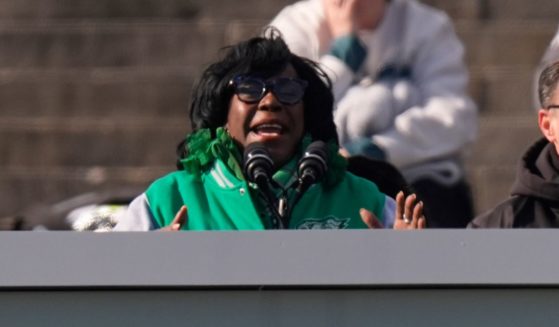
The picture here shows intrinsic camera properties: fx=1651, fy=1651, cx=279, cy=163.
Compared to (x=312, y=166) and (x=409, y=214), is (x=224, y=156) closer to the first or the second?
(x=312, y=166)

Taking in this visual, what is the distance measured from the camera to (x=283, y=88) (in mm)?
3793

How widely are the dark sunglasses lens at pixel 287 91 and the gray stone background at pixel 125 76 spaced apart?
4.68 meters

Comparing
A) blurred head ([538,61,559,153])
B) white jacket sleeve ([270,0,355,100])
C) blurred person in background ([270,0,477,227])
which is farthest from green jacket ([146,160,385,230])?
white jacket sleeve ([270,0,355,100])

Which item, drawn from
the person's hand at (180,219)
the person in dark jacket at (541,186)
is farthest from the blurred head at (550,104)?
the person's hand at (180,219)

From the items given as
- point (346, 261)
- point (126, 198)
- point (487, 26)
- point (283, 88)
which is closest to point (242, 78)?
point (283, 88)

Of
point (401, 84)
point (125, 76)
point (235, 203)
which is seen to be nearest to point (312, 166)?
point (235, 203)

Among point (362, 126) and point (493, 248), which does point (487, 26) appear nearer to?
point (362, 126)

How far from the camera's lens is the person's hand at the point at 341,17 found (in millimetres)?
7547

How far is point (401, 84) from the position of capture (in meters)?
7.59

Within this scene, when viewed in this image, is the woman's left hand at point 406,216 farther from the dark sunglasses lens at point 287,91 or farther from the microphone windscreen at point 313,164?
the dark sunglasses lens at point 287,91

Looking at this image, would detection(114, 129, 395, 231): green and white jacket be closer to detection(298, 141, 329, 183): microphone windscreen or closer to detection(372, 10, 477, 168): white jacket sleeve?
detection(298, 141, 329, 183): microphone windscreen

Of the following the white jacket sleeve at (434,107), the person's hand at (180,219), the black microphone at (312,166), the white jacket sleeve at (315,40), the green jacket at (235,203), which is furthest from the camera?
the white jacket sleeve at (434,107)

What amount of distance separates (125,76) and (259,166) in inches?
207

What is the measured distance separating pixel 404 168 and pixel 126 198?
4.21ft
